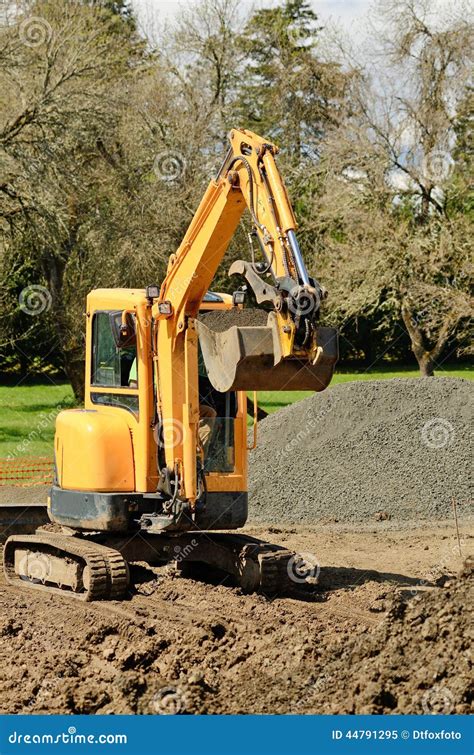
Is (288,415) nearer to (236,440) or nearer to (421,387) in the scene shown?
(421,387)

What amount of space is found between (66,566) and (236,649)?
99.8 inches

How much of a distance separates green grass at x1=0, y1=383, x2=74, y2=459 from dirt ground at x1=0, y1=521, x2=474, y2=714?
12019 millimetres

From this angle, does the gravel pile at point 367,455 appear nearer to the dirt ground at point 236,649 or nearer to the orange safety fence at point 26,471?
the orange safety fence at point 26,471

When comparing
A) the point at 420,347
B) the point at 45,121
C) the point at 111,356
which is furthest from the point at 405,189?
the point at 111,356

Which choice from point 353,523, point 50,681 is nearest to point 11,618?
point 50,681

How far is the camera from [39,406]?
28641mm

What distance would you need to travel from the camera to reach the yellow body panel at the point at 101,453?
9773 millimetres

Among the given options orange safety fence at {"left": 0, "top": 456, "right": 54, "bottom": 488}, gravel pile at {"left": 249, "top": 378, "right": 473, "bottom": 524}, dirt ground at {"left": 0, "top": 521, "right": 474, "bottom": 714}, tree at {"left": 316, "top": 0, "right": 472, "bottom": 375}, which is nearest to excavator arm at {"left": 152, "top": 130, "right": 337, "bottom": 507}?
dirt ground at {"left": 0, "top": 521, "right": 474, "bottom": 714}

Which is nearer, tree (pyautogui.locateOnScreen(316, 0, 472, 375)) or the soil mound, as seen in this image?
the soil mound

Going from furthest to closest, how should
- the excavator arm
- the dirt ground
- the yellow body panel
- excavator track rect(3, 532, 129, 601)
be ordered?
1. the yellow body panel
2. excavator track rect(3, 532, 129, 601)
3. the excavator arm
4. the dirt ground

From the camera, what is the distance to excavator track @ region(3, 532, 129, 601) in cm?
955

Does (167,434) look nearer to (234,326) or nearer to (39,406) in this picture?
(234,326)

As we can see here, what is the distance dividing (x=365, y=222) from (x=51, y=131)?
9585 mm

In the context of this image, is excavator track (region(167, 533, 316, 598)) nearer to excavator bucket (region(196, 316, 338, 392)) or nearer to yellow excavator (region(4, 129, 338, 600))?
yellow excavator (region(4, 129, 338, 600))
